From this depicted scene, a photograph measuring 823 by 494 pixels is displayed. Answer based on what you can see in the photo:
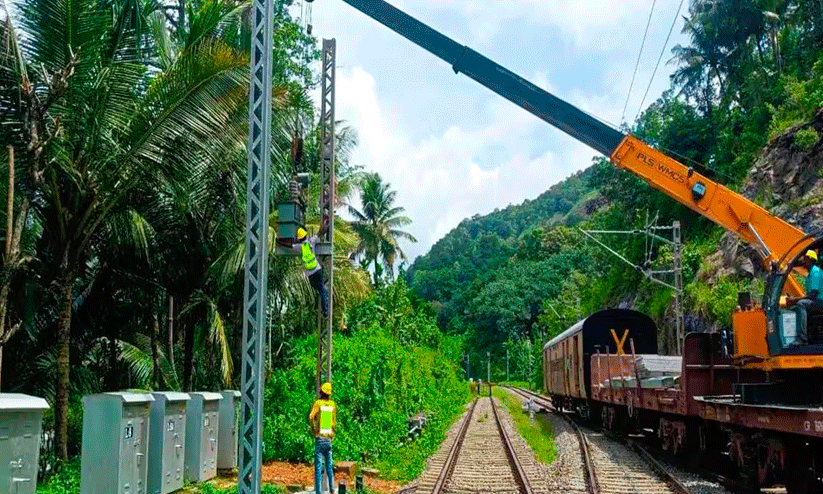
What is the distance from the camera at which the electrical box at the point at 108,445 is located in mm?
10164

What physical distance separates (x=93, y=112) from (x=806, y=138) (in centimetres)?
2491

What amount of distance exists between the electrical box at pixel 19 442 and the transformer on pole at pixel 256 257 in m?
2.14

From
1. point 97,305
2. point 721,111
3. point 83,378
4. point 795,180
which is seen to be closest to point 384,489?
point 83,378

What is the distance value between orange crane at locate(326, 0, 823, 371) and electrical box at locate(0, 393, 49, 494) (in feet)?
29.0

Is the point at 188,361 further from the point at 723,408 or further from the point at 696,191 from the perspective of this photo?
the point at 723,408

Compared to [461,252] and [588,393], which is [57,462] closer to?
[588,393]

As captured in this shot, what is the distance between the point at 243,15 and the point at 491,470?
1266 centimetres

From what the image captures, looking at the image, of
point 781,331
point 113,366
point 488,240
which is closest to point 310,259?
point 781,331

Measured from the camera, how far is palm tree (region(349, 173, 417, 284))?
49.3 meters

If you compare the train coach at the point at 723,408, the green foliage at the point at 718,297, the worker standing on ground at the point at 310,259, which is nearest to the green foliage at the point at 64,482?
the worker standing on ground at the point at 310,259

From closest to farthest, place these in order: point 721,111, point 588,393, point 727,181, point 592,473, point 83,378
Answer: point 592,473, point 83,378, point 588,393, point 727,181, point 721,111

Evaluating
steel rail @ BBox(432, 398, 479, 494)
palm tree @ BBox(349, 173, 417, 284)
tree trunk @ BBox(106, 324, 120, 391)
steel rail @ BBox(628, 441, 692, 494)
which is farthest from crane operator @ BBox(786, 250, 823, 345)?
palm tree @ BBox(349, 173, 417, 284)

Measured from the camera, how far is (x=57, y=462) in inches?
516

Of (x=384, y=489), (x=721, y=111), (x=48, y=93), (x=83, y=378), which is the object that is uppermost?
(x=721, y=111)
